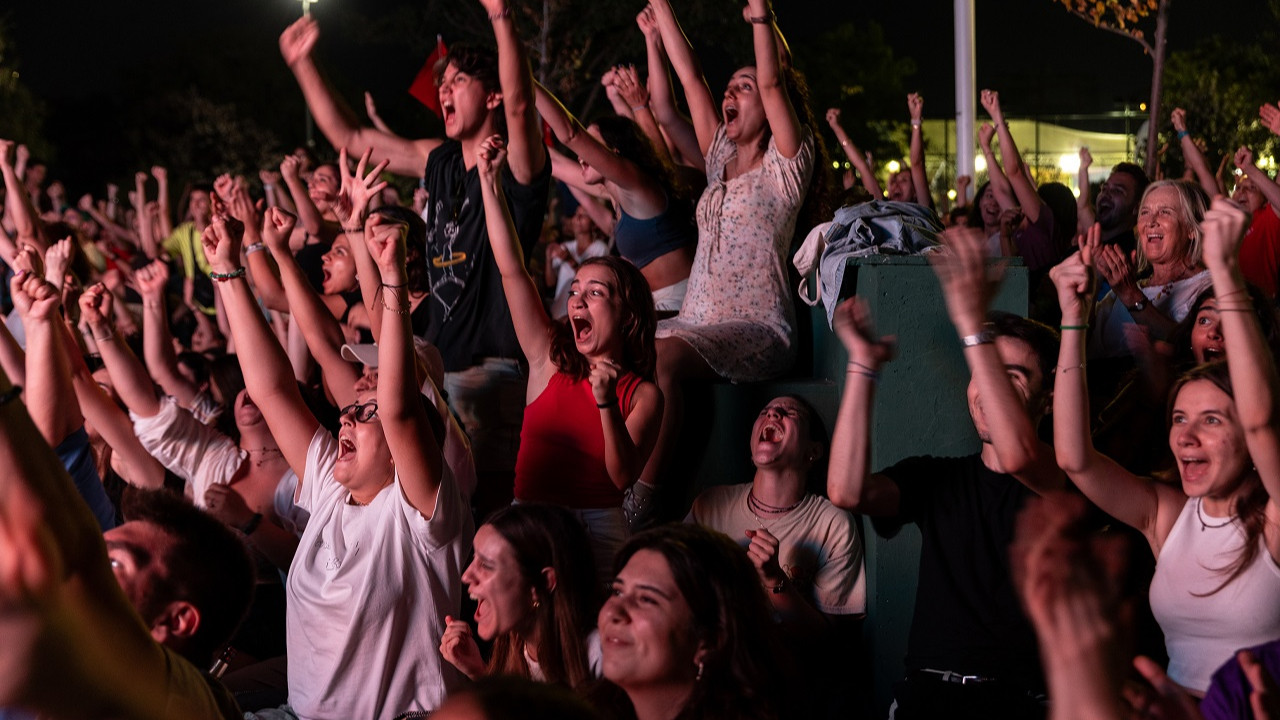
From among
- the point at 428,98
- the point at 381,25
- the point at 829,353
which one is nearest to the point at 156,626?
the point at 829,353

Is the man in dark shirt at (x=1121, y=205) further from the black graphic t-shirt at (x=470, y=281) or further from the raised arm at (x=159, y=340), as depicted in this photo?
the raised arm at (x=159, y=340)

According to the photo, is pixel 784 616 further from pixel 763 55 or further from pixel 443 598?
pixel 763 55

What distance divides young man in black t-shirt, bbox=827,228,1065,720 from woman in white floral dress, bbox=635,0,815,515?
3.92 ft

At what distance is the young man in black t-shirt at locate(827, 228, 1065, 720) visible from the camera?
3.33 metres

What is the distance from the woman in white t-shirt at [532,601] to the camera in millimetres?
3383

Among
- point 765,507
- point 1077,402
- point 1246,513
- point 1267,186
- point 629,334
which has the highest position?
point 1267,186

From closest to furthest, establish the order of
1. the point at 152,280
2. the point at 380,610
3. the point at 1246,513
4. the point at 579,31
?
the point at 1246,513
the point at 380,610
the point at 152,280
the point at 579,31

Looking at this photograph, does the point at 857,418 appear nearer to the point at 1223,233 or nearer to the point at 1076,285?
the point at 1076,285

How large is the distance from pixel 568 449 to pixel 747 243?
142cm

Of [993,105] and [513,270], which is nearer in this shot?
[513,270]

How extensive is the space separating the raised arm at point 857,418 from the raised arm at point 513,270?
122 cm

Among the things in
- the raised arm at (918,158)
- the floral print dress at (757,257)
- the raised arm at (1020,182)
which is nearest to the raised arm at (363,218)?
the floral print dress at (757,257)

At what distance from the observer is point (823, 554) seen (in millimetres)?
4297

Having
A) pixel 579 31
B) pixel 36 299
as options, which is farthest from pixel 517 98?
pixel 579 31
